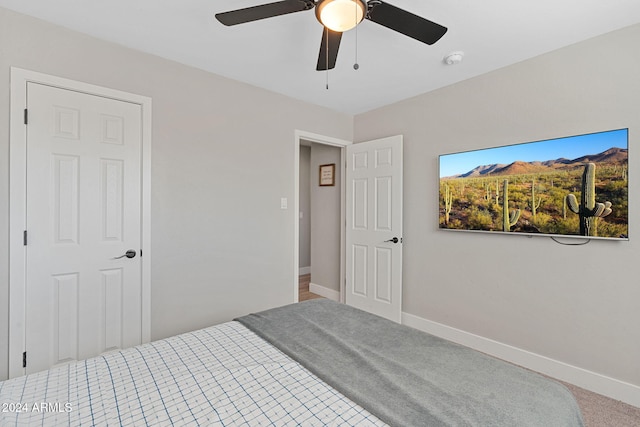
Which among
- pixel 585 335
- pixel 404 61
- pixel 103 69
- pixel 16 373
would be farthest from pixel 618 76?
pixel 16 373

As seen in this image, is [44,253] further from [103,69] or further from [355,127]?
[355,127]

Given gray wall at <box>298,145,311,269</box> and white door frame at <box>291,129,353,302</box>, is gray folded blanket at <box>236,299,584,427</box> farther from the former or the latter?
gray wall at <box>298,145,311,269</box>

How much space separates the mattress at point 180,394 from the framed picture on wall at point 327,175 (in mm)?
2979

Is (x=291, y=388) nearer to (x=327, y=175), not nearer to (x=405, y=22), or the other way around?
(x=405, y=22)

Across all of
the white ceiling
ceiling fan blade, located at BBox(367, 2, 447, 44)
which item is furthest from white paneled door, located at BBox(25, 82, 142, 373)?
ceiling fan blade, located at BBox(367, 2, 447, 44)

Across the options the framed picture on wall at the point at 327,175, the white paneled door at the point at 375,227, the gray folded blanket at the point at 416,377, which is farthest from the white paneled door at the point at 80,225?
the framed picture on wall at the point at 327,175

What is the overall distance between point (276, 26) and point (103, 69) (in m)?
1.31

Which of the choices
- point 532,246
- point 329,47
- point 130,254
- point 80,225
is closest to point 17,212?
point 80,225

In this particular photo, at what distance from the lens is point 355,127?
3.82 metres

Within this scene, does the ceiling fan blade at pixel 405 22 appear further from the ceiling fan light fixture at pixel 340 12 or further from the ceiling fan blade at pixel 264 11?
the ceiling fan blade at pixel 264 11

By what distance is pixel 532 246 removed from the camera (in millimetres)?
2352

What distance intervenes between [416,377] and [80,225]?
2.31 m

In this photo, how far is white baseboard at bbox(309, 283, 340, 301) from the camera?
4.04m

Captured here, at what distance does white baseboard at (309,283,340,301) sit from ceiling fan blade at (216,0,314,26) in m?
3.34
